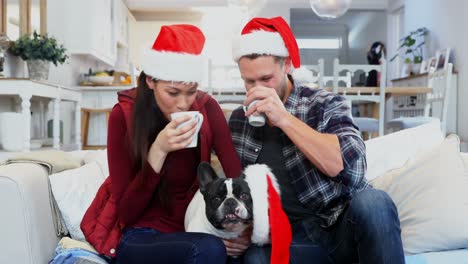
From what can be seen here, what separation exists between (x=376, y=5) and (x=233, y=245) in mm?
7676

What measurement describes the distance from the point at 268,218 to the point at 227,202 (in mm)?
108

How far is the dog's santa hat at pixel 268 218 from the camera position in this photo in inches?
48.6

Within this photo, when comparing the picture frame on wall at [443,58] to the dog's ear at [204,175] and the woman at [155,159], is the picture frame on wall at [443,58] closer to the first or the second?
the woman at [155,159]

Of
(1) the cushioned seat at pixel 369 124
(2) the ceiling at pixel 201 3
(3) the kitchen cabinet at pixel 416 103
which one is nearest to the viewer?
(1) the cushioned seat at pixel 369 124

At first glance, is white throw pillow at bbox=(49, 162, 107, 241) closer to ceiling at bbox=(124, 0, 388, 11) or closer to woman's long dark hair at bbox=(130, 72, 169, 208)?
woman's long dark hair at bbox=(130, 72, 169, 208)

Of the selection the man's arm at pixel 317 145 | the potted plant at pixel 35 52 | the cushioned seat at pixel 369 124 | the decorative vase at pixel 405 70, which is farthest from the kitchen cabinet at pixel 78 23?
the man's arm at pixel 317 145

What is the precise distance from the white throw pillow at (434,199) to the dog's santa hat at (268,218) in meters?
0.49

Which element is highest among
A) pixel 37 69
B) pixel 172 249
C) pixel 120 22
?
pixel 120 22

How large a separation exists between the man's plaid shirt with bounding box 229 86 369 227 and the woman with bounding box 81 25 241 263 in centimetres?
17

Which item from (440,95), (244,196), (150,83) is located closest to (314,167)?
(244,196)

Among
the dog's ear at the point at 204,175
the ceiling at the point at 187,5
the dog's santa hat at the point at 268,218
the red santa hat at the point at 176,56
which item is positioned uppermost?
the ceiling at the point at 187,5

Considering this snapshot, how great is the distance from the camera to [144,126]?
4.49 ft

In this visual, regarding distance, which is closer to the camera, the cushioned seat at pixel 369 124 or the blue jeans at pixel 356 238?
the blue jeans at pixel 356 238

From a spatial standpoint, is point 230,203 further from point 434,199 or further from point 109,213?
point 434,199
